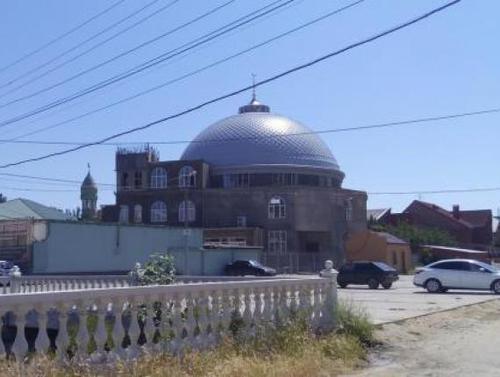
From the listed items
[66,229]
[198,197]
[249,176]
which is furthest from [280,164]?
[66,229]

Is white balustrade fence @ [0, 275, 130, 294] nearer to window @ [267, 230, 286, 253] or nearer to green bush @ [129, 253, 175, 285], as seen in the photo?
green bush @ [129, 253, 175, 285]

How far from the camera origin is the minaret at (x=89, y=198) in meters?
97.3

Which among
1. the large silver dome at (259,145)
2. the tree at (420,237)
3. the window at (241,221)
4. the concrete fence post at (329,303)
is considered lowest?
the concrete fence post at (329,303)

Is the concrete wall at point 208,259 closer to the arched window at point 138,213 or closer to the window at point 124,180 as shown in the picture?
the arched window at point 138,213

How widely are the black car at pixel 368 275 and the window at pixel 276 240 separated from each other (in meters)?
36.1

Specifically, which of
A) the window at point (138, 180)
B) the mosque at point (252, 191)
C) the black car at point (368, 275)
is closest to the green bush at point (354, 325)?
the black car at point (368, 275)

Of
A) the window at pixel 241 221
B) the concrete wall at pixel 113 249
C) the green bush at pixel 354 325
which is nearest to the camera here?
the green bush at pixel 354 325

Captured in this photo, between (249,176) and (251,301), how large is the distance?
73.8 m

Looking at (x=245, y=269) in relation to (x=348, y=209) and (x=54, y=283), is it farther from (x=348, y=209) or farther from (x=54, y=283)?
(x=54, y=283)

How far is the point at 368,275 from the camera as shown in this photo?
1537 inches

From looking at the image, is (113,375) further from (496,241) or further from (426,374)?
(496,241)

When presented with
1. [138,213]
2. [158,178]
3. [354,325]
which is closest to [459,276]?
[354,325]

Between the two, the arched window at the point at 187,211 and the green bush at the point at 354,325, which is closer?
the green bush at the point at 354,325

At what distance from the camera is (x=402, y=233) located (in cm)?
8938
